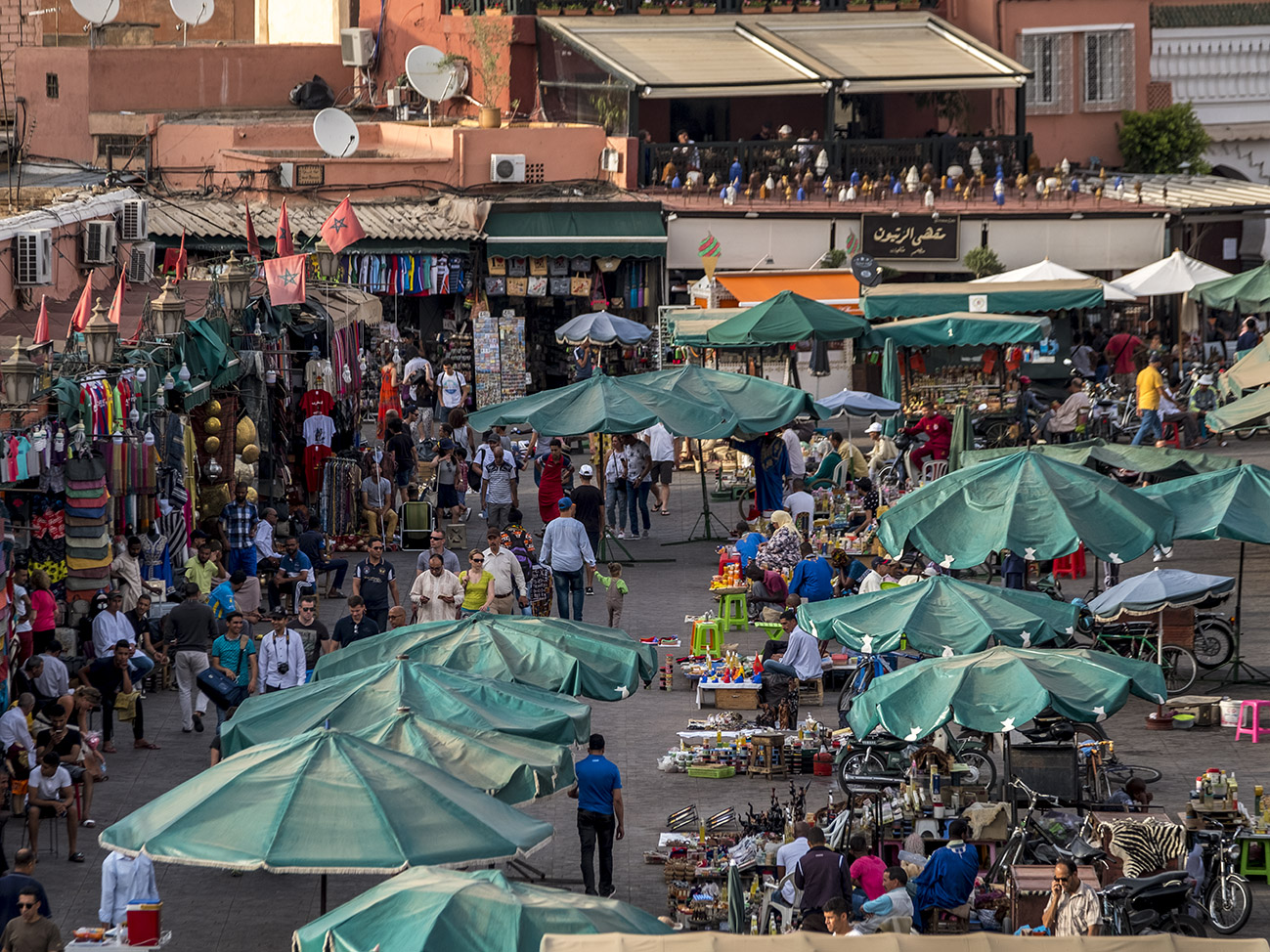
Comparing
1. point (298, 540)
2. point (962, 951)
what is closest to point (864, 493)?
point (298, 540)

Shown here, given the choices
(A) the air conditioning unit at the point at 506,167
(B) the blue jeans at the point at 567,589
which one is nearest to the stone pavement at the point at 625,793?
(B) the blue jeans at the point at 567,589

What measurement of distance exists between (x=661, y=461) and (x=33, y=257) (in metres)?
8.59

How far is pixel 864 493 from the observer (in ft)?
86.3

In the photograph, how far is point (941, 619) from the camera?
16422 mm

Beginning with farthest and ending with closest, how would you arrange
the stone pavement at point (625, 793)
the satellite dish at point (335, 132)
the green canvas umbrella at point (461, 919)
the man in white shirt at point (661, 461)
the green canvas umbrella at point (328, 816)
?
the satellite dish at point (335, 132)
the man in white shirt at point (661, 461)
the stone pavement at point (625, 793)
the green canvas umbrella at point (328, 816)
the green canvas umbrella at point (461, 919)

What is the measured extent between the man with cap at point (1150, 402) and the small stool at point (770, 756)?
13.2m

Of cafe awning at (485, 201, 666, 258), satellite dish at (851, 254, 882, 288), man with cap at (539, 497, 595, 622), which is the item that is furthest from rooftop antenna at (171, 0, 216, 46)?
man with cap at (539, 497, 595, 622)

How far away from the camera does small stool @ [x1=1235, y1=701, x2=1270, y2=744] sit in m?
18.1

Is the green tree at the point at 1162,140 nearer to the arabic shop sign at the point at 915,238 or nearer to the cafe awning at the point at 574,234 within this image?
the arabic shop sign at the point at 915,238

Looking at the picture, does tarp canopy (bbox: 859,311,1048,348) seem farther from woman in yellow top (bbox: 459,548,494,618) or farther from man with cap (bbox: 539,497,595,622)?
woman in yellow top (bbox: 459,548,494,618)

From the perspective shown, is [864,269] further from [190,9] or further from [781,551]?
[190,9]

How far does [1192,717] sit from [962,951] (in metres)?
9.24

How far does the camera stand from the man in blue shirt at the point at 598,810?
1434cm

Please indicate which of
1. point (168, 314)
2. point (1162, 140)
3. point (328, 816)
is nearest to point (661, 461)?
point (168, 314)
